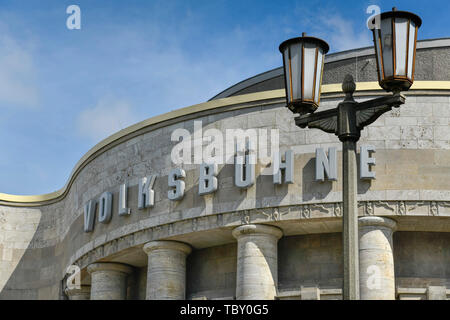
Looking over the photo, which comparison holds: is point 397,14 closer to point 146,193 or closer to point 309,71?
point 309,71

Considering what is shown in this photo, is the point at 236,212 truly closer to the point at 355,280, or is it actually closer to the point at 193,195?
the point at 193,195

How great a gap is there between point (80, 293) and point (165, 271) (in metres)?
7.42

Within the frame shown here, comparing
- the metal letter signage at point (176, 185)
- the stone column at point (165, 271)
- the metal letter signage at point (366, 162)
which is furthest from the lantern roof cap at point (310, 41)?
the stone column at point (165, 271)

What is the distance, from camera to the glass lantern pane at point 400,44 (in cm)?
1434

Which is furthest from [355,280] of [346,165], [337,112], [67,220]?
[67,220]

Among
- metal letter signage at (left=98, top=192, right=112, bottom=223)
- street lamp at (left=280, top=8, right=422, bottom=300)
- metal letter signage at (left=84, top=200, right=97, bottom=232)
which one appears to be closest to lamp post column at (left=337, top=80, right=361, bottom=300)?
street lamp at (left=280, top=8, right=422, bottom=300)

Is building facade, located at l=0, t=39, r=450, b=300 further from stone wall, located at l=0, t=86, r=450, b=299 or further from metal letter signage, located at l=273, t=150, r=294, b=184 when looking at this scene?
metal letter signage, located at l=273, t=150, r=294, b=184

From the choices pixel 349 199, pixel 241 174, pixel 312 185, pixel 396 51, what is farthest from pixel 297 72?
pixel 241 174

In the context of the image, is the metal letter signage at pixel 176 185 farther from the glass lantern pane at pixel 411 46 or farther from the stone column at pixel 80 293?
the glass lantern pane at pixel 411 46

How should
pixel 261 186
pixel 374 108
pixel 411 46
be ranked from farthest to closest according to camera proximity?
pixel 261 186, pixel 374 108, pixel 411 46

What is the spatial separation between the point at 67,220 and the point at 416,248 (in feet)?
51.2

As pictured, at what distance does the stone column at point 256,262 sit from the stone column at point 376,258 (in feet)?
9.75

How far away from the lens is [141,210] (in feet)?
106

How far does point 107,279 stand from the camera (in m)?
34.9
